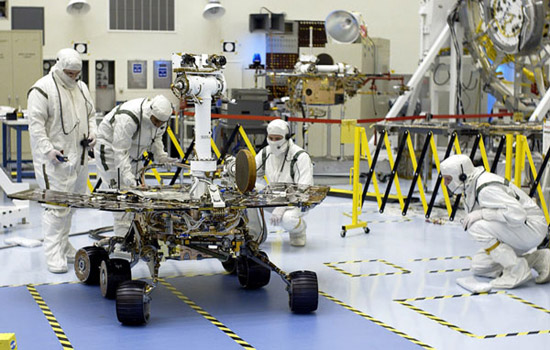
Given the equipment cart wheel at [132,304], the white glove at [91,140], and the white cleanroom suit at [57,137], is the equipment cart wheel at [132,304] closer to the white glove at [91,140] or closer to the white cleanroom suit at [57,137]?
the white cleanroom suit at [57,137]

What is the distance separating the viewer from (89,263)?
635 cm

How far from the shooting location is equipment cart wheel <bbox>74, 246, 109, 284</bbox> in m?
6.38

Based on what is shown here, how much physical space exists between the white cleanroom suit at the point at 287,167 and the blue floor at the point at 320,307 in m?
0.24

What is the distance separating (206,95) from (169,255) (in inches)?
45.4

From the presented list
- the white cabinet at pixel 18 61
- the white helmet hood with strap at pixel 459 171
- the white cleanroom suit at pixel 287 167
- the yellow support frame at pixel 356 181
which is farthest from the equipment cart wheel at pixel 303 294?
the white cabinet at pixel 18 61

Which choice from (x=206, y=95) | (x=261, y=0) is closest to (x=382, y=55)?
(x=261, y=0)

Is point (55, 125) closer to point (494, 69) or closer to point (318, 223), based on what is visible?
point (318, 223)

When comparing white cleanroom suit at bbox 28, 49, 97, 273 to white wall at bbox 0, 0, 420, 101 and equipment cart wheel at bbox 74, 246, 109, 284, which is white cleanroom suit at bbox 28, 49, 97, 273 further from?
white wall at bbox 0, 0, 420, 101

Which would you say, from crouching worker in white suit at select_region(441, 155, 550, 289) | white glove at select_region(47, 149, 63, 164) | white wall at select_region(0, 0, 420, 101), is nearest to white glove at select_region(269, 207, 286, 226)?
crouching worker in white suit at select_region(441, 155, 550, 289)

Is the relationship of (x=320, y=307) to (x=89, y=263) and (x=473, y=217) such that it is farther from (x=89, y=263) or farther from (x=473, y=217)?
(x=89, y=263)

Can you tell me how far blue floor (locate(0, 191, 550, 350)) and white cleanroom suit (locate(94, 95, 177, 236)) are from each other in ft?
2.62

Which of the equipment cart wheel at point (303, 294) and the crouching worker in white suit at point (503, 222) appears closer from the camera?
the equipment cart wheel at point (303, 294)

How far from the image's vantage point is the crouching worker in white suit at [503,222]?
21.1 feet

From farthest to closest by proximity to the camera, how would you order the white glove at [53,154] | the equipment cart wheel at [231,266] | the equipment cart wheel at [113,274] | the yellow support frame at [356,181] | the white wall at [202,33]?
the white wall at [202,33], the yellow support frame at [356,181], the equipment cart wheel at [231,266], the white glove at [53,154], the equipment cart wheel at [113,274]
